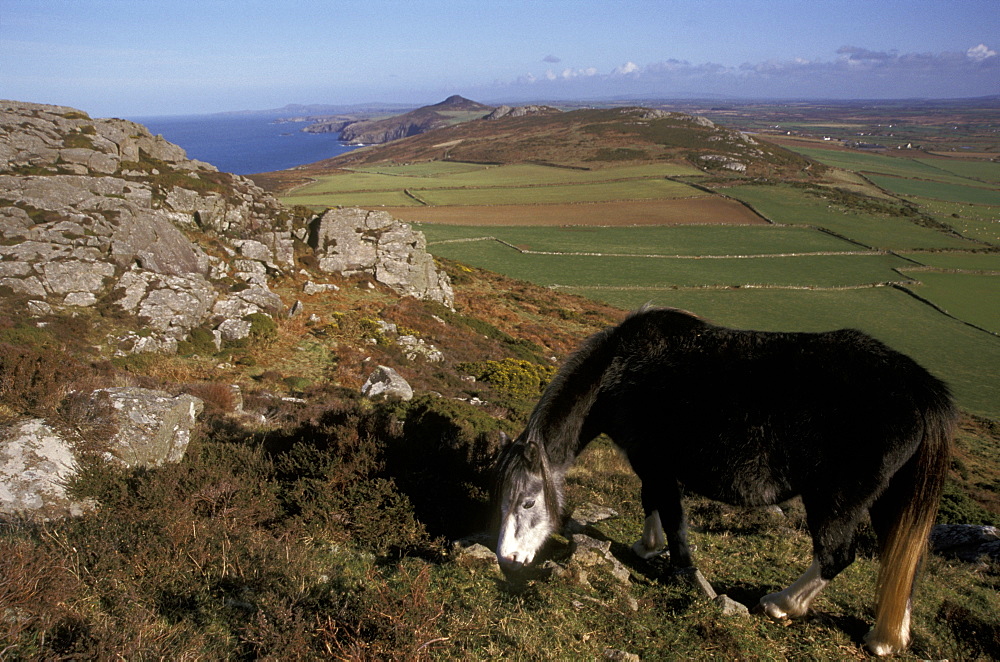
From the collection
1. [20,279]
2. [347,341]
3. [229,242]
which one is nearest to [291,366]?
[347,341]

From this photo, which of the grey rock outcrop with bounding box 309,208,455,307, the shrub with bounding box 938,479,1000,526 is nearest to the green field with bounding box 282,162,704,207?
the grey rock outcrop with bounding box 309,208,455,307

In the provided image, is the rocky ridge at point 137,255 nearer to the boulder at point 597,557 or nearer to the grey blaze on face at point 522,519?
the grey blaze on face at point 522,519

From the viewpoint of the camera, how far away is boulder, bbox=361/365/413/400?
40.8 feet

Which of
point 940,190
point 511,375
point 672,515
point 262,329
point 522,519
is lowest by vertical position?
point 511,375

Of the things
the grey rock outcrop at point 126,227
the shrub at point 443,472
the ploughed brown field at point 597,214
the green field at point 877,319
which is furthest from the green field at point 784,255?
the grey rock outcrop at point 126,227

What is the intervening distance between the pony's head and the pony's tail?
3047 mm

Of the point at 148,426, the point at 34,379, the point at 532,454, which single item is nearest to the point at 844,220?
the point at 532,454

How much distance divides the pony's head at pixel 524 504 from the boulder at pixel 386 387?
296 inches

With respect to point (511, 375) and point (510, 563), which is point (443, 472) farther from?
point (511, 375)

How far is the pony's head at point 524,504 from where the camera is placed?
489cm

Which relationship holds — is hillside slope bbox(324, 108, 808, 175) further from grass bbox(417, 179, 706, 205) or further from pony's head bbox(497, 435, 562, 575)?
pony's head bbox(497, 435, 562, 575)

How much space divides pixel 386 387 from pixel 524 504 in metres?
8.14

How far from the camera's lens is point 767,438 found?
4.98 meters

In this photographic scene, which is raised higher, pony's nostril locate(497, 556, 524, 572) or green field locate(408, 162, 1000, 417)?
pony's nostril locate(497, 556, 524, 572)
